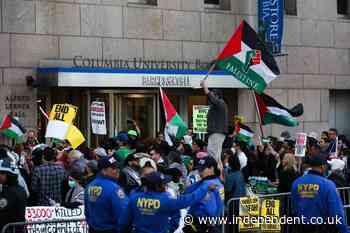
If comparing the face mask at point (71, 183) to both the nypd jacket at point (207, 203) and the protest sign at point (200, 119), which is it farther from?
the protest sign at point (200, 119)

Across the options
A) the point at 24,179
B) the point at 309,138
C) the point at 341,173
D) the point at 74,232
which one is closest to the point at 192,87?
the point at 309,138

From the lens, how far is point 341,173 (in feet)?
49.2

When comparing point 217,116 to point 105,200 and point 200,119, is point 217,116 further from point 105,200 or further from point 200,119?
point 105,200

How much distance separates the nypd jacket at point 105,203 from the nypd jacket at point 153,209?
51 centimetres

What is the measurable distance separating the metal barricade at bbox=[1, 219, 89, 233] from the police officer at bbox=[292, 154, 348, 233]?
121 inches

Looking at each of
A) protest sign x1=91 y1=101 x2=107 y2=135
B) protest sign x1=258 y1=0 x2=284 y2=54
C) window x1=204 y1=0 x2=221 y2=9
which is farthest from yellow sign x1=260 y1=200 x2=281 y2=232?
window x1=204 y1=0 x2=221 y2=9

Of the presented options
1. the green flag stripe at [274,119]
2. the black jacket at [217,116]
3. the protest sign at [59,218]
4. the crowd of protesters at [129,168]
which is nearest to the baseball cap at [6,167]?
the crowd of protesters at [129,168]

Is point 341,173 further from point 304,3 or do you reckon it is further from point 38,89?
point 304,3

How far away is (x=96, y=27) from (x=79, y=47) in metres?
0.75

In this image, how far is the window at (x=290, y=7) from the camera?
85.2 feet

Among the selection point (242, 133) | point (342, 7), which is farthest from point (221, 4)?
point (242, 133)

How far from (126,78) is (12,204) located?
1042 cm

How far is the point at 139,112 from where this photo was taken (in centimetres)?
2256

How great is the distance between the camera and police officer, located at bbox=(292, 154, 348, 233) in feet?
35.7
